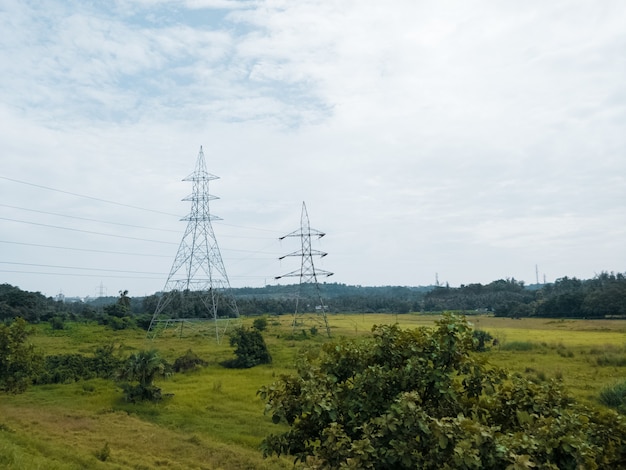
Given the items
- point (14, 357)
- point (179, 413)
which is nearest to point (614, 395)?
point (179, 413)

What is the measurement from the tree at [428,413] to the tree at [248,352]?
2972 centimetres

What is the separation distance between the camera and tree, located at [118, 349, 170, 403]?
1057 inches

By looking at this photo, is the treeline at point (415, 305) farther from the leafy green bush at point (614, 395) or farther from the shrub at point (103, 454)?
the shrub at point (103, 454)

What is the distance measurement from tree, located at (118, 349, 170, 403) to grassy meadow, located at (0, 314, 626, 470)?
64cm

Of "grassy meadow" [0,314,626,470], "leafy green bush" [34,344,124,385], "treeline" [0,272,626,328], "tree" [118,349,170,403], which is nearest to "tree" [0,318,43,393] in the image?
"grassy meadow" [0,314,626,470]

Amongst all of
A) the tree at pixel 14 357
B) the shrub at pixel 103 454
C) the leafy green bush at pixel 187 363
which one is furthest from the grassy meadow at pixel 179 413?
the tree at pixel 14 357

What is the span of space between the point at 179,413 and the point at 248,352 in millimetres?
13815

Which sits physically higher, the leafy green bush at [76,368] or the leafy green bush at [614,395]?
the leafy green bush at [76,368]

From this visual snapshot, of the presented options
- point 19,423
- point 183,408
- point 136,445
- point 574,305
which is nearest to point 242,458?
point 136,445

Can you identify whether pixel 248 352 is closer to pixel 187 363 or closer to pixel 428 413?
pixel 187 363

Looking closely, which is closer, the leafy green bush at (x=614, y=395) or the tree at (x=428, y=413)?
the tree at (x=428, y=413)

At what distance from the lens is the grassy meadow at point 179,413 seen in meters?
17.5

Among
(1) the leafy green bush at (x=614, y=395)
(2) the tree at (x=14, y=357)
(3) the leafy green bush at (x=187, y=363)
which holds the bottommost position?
(1) the leafy green bush at (x=614, y=395)

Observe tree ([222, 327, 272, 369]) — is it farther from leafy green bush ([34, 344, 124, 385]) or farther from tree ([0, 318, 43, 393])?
tree ([0, 318, 43, 393])
